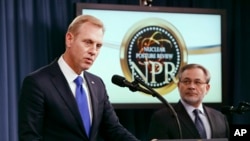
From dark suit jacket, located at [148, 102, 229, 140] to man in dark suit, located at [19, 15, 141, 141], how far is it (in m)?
0.49

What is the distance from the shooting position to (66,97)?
7.49 feet

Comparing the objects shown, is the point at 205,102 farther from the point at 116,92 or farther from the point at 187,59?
the point at 116,92

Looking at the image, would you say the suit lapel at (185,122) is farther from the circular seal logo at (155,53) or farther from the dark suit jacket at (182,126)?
the circular seal logo at (155,53)

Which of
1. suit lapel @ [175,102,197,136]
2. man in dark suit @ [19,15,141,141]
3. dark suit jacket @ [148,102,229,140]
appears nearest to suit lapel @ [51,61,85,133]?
man in dark suit @ [19,15,141,141]

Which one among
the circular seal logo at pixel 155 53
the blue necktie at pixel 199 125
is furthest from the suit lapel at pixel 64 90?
the circular seal logo at pixel 155 53

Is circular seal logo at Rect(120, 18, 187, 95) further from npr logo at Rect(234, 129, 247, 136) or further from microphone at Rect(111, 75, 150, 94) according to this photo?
npr logo at Rect(234, 129, 247, 136)

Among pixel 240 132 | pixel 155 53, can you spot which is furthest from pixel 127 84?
pixel 155 53

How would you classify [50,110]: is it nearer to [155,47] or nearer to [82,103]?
[82,103]

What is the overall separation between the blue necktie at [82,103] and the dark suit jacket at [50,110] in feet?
0.09

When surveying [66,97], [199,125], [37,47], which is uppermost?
[37,47]

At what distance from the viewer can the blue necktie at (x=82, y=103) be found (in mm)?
2305

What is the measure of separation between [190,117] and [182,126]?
11 centimetres

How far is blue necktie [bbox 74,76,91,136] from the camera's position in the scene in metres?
2.30

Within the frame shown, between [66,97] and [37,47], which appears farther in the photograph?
[37,47]
